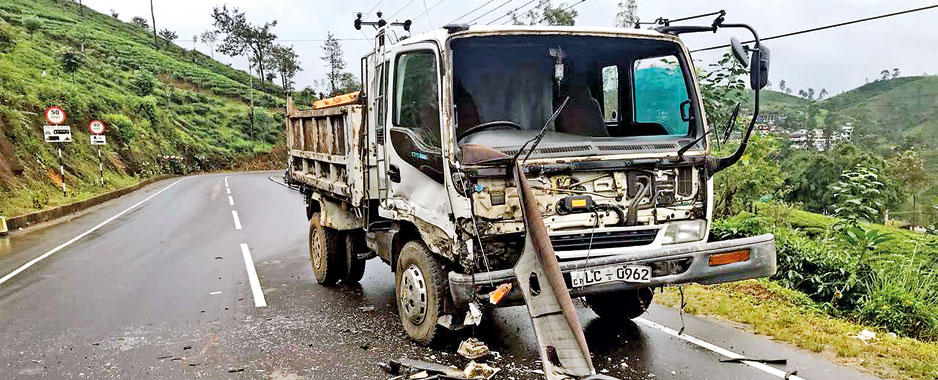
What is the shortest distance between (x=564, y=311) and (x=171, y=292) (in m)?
5.60

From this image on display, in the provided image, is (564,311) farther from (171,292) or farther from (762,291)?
(171,292)

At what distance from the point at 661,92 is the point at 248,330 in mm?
4404

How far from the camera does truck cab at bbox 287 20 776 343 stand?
4477mm

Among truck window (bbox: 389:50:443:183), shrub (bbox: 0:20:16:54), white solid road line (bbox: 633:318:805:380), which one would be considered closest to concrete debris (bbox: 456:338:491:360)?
truck window (bbox: 389:50:443:183)

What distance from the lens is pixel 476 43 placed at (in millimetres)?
4969

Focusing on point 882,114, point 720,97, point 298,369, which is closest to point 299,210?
point 720,97

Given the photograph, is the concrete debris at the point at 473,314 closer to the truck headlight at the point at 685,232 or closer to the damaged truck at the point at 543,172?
the damaged truck at the point at 543,172

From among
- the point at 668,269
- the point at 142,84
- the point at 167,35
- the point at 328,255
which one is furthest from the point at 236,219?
the point at 167,35

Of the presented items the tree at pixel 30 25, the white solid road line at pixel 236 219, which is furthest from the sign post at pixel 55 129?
the tree at pixel 30 25

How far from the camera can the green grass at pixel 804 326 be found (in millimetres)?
4961

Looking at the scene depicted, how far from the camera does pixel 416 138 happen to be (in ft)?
16.9

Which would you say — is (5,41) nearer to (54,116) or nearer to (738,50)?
(54,116)

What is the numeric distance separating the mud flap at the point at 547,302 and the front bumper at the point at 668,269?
140mm

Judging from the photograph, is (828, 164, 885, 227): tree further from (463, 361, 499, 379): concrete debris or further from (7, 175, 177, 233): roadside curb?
(7, 175, 177, 233): roadside curb
